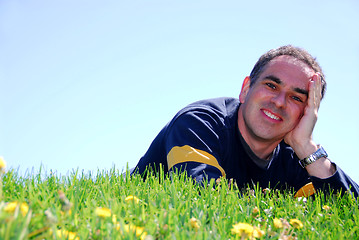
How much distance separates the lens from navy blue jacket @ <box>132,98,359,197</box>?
3189mm

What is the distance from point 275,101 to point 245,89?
70 cm

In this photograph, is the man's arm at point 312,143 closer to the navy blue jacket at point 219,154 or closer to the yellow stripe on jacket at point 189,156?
the navy blue jacket at point 219,154

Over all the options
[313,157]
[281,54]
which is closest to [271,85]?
[281,54]

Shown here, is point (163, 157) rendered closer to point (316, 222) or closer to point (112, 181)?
point (112, 181)

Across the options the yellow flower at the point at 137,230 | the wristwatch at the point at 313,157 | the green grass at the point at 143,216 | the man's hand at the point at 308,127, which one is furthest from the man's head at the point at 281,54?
the yellow flower at the point at 137,230

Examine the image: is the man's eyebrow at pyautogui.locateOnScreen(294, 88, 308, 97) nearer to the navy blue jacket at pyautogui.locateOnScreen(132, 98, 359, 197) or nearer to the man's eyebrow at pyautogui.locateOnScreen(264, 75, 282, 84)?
the man's eyebrow at pyautogui.locateOnScreen(264, 75, 282, 84)

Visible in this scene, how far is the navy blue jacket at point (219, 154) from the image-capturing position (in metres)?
3.19

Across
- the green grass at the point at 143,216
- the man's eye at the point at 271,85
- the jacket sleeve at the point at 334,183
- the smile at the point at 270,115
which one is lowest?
the jacket sleeve at the point at 334,183

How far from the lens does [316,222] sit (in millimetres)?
2287

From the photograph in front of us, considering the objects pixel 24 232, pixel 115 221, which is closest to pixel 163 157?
pixel 115 221

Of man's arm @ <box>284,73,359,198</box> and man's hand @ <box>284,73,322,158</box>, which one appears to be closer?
man's arm @ <box>284,73,359,198</box>

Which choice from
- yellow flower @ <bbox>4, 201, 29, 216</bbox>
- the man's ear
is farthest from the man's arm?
yellow flower @ <bbox>4, 201, 29, 216</bbox>

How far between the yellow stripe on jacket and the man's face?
102 centimetres

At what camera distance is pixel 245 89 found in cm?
464
